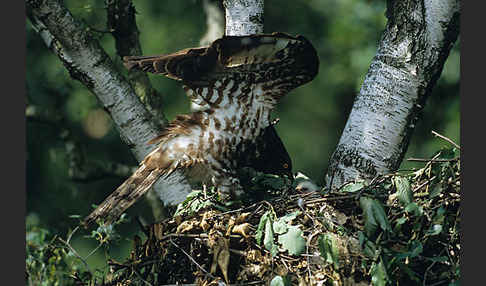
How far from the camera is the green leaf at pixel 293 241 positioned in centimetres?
259

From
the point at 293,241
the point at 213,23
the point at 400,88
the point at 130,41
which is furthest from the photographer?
the point at 213,23

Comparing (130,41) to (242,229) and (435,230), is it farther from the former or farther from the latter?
(435,230)

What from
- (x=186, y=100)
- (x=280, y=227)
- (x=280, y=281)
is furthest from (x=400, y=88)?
(x=186, y=100)

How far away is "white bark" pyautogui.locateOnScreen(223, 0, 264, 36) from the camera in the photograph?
130 inches

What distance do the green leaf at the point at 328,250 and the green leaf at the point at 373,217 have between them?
0.15 m

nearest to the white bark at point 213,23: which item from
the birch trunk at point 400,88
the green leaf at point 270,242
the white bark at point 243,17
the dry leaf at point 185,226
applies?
the white bark at point 243,17

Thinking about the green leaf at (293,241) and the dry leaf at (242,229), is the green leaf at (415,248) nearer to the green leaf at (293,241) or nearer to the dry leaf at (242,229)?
the green leaf at (293,241)

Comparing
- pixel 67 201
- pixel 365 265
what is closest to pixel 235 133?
pixel 365 265

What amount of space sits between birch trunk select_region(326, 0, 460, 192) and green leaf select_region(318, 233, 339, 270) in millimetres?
604

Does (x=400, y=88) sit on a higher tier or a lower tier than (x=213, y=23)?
lower

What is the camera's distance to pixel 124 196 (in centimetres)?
321

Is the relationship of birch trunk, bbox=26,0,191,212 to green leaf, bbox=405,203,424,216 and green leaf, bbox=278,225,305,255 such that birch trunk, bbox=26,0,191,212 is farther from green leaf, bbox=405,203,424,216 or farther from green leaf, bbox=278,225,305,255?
green leaf, bbox=405,203,424,216

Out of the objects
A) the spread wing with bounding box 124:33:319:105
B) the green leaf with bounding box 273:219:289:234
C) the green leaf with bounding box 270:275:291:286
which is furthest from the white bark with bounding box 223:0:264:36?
the green leaf with bounding box 270:275:291:286

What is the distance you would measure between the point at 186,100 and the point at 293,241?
368 cm
